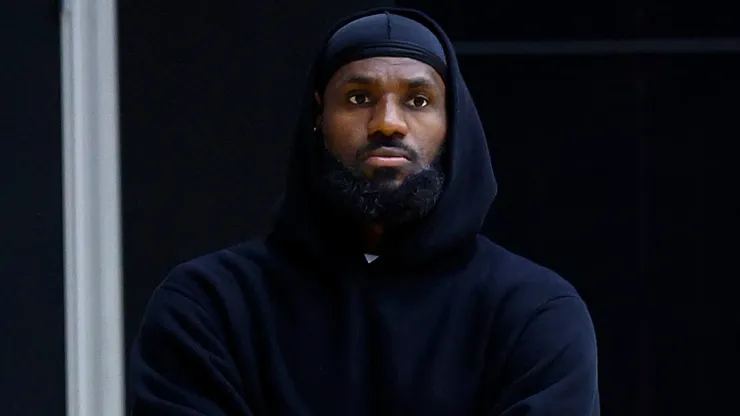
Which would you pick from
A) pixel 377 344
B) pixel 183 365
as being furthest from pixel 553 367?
pixel 183 365

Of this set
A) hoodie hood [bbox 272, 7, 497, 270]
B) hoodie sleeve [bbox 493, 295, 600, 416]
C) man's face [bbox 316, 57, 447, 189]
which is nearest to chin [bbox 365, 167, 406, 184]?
man's face [bbox 316, 57, 447, 189]

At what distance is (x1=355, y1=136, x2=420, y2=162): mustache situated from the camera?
2791 millimetres

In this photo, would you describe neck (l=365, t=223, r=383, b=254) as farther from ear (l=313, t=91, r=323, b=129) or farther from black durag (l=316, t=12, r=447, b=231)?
ear (l=313, t=91, r=323, b=129)

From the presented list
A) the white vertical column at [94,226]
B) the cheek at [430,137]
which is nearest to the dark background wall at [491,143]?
the white vertical column at [94,226]

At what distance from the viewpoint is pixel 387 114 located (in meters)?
2.78

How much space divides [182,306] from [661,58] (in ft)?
8.18

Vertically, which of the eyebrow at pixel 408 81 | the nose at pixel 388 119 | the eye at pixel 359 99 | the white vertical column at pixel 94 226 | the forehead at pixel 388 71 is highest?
the forehead at pixel 388 71

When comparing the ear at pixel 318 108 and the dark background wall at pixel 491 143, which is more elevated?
the ear at pixel 318 108

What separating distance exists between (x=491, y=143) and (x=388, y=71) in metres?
1.95

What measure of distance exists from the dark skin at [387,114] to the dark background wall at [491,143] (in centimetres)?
189

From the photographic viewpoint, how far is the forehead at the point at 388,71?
2814 mm

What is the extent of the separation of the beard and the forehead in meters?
0.13

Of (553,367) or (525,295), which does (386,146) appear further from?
(553,367)

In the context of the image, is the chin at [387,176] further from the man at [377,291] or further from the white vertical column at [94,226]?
the white vertical column at [94,226]
